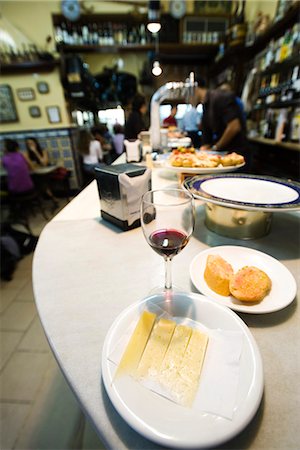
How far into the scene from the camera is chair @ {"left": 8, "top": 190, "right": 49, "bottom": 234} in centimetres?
279

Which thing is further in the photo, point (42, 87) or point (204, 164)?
point (42, 87)

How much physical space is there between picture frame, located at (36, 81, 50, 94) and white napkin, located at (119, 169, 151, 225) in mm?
3975

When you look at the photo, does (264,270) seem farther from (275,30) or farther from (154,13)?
(275,30)

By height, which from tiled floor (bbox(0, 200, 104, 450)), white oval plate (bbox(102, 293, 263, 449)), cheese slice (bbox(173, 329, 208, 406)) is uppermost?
white oval plate (bbox(102, 293, 263, 449))

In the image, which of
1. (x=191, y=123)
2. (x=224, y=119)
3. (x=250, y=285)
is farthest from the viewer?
(x=191, y=123)

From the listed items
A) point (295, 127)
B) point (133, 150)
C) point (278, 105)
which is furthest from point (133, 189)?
point (278, 105)

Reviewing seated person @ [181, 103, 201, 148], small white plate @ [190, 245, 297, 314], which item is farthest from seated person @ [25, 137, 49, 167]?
small white plate @ [190, 245, 297, 314]

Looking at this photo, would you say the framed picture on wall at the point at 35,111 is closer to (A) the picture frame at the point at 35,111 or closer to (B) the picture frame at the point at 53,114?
(A) the picture frame at the point at 35,111

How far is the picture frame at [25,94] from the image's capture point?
3686mm

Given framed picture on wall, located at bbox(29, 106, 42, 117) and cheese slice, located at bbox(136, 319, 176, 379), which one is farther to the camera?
framed picture on wall, located at bbox(29, 106, 42, 117)

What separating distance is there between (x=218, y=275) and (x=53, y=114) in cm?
433

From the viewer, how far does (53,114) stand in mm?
3848

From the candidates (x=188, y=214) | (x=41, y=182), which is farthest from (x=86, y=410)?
(x=41, y=182)

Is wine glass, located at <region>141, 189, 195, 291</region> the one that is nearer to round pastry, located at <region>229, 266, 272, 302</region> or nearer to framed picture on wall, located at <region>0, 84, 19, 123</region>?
round pastry, located at <region>229, 266, 272, 302</region>
